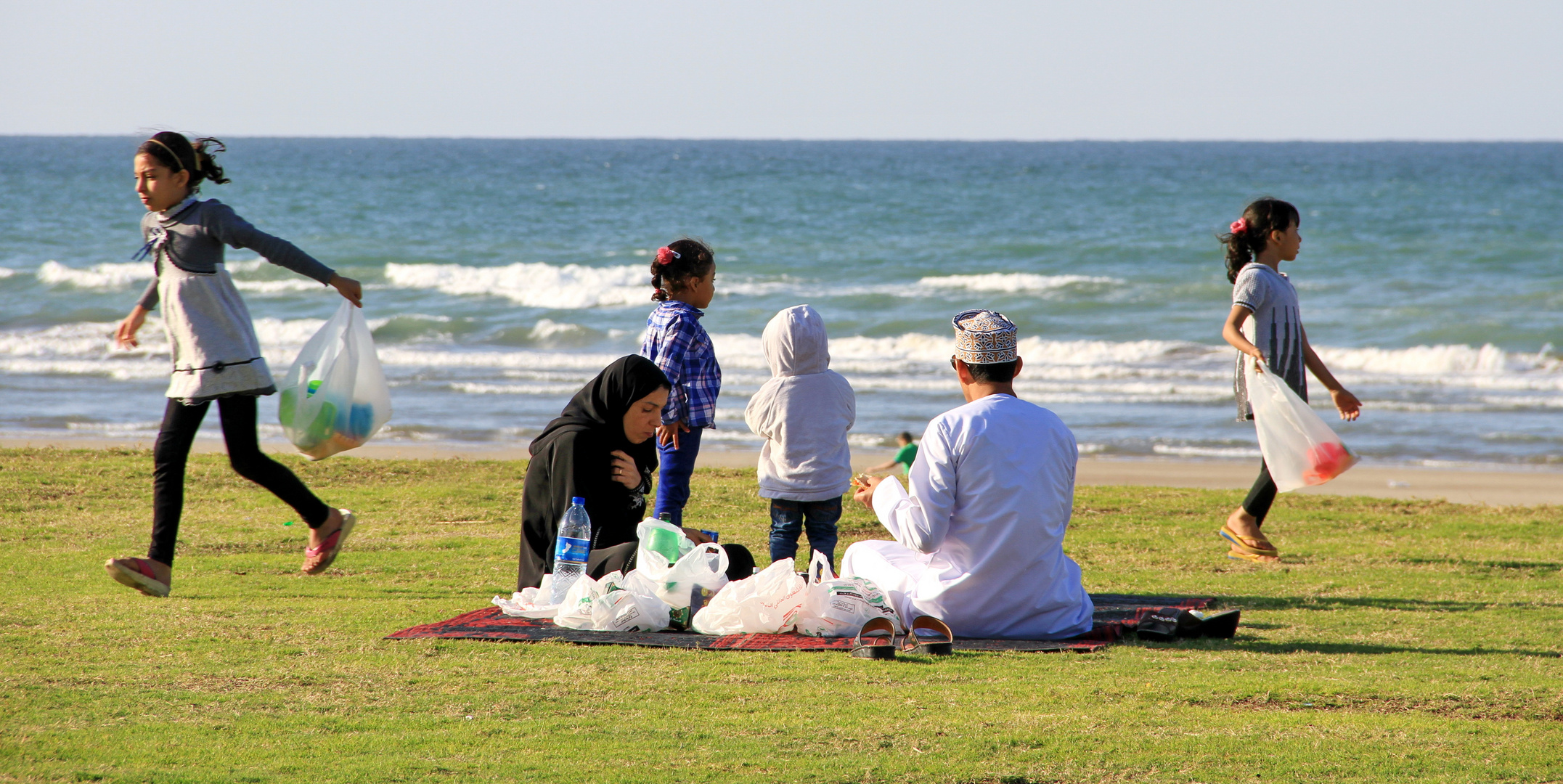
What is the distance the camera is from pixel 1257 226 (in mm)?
6539

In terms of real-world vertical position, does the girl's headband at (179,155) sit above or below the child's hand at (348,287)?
above

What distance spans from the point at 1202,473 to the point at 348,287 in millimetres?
8221

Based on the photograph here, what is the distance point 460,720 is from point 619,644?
1.02 m

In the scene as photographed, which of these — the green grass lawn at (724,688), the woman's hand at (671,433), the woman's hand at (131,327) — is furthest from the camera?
the woman's hand at (671,433)

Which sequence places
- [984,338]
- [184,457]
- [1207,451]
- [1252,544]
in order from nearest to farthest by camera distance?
[984,338] → [184,457] → [1252,544] → [1207,451]

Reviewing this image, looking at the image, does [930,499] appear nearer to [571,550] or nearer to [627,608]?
[627,608]

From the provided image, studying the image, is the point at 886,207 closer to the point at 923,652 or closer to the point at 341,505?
the point at 341,505

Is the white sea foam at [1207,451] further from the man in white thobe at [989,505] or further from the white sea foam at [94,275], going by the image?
the white sea foam at [94,275]

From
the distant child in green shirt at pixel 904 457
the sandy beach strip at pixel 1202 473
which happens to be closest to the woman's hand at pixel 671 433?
the distant child in green shirt at pixel 904 457

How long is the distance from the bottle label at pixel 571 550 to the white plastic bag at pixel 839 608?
84cm

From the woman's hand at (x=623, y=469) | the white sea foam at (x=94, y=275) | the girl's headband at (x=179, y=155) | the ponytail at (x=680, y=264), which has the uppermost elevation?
the girl's headband at (x=179, y=155)

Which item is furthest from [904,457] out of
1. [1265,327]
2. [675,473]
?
[675,473]

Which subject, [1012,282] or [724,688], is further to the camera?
[1012,282]

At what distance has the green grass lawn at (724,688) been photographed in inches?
124
